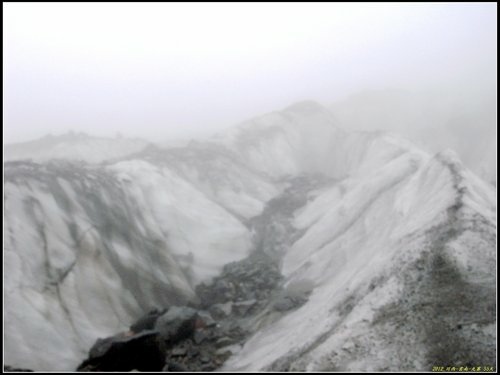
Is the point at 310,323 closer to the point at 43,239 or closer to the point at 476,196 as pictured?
the point at 476,196

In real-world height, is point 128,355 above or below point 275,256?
above

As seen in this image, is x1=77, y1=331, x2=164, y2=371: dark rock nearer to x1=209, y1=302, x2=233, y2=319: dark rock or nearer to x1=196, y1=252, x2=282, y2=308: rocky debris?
x1=209, y1=302, x2=233, y2=319: dark rock

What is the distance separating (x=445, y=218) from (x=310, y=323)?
539cm

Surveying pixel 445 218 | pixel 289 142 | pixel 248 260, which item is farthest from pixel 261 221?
pixel 289 142

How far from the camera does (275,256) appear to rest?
2592 centimetres

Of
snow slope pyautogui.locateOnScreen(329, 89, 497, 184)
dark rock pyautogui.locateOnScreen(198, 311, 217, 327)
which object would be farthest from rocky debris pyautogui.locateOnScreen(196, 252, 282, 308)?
snow slope pyautogui.locateOnScreen(329, 89, 497, 184)

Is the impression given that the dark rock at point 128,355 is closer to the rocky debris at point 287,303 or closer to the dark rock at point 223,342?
the dark rock at point 223,342

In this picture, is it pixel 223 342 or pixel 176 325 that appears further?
pixel 176 325

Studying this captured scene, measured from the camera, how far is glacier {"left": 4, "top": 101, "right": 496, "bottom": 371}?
10094mm

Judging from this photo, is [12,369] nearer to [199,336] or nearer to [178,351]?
[178,351]

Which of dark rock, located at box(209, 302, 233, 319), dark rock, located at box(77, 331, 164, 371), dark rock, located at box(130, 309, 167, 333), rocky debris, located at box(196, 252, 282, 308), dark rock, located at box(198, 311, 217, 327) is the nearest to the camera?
dark rock, located at box(77, 331, 164, 371)

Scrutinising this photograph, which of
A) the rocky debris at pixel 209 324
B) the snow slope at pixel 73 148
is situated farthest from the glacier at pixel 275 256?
the snow slope at pixel 73 148

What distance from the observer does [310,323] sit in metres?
13.4

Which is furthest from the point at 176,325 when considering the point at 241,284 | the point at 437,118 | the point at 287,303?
the point at 437,118
